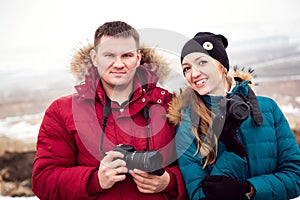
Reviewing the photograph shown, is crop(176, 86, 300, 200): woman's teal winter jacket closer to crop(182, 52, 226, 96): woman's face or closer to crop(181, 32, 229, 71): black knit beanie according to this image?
crop(182, 52, 226, 96): woman's face

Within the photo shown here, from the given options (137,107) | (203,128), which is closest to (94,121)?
(137,107)

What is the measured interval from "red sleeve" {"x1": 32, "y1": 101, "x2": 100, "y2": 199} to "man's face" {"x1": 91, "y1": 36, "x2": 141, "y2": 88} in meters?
0.32

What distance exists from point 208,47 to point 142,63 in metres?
0.38

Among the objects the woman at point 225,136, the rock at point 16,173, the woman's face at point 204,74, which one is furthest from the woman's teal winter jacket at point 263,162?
the rock at point 16,173

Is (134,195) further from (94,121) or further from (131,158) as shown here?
(94,121)

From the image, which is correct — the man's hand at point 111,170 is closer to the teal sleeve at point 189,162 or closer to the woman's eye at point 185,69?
the teal sleeve at point 189,162

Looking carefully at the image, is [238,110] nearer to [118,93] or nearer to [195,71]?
[195,71]

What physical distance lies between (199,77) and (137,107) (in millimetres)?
356

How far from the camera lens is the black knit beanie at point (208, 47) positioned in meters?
1.53

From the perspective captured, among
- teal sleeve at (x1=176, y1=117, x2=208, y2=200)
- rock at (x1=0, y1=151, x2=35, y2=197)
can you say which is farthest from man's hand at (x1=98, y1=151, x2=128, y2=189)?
rock at (x1=0, y1=151, x2=35, y2=197)

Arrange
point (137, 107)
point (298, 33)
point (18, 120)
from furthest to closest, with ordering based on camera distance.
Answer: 1. point (298, 33)
2. point (18, 120)
3. point (137, 107)

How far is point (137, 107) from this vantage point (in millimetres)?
1568

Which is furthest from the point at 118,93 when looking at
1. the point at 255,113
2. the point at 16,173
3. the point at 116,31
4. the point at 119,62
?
the point at 16,173

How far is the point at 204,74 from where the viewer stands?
1504 millimetres
